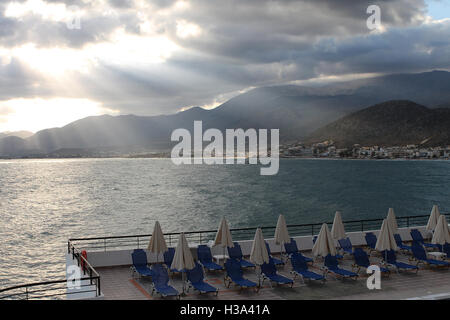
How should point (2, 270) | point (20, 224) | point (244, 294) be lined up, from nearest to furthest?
point (244, 294) → point (2, 270) → point (20, 224)

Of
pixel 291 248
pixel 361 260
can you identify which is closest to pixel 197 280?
pixel 291 248

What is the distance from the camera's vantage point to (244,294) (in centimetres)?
1368

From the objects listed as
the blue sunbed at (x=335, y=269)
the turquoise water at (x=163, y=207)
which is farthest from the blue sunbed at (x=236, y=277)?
the turquoise water at (x=163, y=207)

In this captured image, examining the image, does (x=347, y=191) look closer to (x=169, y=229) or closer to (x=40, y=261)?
(x=169, y=229)

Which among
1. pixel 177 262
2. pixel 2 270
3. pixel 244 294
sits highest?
pixel 177 262

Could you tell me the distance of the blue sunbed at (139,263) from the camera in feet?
50.1

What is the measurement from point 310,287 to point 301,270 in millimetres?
825

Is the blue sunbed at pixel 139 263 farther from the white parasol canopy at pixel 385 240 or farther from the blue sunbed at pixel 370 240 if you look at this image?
the blue sunbed at pixel 370 240

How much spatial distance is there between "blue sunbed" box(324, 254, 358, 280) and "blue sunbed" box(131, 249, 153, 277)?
6553 millimetres

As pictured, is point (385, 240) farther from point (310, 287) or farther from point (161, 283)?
point (161, 283)

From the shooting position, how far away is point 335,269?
1543 cm
